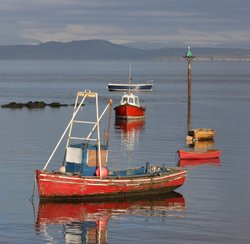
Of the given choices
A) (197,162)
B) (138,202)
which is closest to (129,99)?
(197,162)

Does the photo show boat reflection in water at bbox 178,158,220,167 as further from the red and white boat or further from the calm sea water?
the red and white boat

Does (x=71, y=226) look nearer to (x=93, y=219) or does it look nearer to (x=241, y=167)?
(x=93, y=219)

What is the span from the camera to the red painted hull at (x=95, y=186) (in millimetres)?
41406

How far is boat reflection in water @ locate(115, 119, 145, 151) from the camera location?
229ft

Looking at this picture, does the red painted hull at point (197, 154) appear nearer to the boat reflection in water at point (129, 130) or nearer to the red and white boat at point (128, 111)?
the boat reflection in water at point (129, 130)

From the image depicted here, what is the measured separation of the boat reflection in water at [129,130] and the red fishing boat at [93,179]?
20.3 meters

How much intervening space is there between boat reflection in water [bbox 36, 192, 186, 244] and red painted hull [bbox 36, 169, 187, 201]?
43 cm

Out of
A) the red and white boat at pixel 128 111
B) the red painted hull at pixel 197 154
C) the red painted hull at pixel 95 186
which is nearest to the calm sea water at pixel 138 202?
the red painted hull at pixel 95 186

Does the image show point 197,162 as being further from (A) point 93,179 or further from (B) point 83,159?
(A) point 93,179

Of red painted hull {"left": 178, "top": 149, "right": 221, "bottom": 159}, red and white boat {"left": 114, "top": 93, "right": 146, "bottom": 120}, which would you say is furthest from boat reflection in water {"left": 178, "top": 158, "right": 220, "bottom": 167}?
red and white boat {"left": 114, "top": 93, "right": 146, "bottom": 120}

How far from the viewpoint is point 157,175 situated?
44.7m

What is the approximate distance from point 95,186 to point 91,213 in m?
2.31

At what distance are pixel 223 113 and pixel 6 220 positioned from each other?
70.4 metres

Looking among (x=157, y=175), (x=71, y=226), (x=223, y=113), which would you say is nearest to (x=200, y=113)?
(x=223, y=113)
